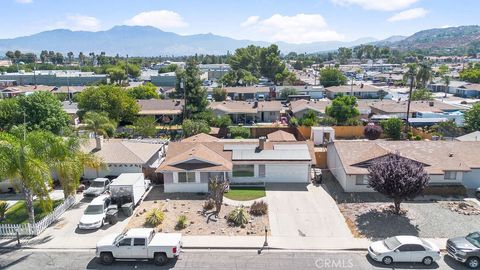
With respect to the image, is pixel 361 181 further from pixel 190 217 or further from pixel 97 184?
pixel 97 184

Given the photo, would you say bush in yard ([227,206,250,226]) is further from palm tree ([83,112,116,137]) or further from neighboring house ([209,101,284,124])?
neighboring house ([209,101,284,124])

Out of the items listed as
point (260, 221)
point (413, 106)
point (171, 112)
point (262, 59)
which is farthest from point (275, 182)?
point (262, 59)

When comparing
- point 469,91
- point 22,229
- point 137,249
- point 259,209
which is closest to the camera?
point 137,249

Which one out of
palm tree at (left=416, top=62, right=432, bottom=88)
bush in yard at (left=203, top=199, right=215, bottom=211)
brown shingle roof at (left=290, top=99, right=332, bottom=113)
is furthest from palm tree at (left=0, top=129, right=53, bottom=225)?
palm tree at (left=416, top=62, right=432, bottom=88)

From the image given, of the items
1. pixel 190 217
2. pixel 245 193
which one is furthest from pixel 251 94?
pixel 190 217

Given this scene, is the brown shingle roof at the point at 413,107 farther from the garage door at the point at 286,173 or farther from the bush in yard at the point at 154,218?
the bush in yard at the point at 154,218

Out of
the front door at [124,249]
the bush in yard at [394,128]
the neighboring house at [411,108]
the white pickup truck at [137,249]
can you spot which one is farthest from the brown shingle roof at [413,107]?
the front door at [124,249]

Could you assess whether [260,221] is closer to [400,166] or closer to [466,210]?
[400,166]
